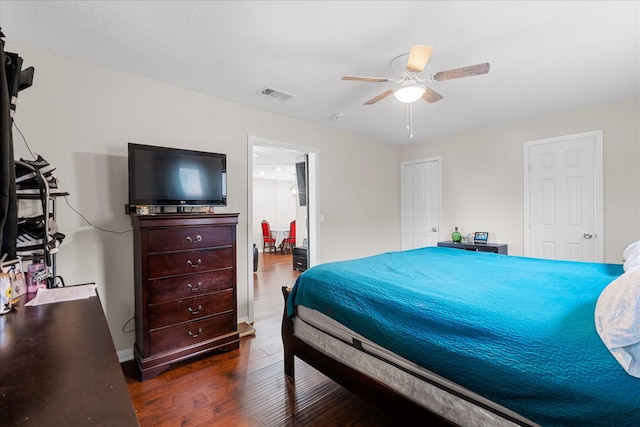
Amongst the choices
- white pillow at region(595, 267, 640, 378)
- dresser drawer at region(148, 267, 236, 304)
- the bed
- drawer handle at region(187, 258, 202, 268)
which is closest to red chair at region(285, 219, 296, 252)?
dresser drawer at region(148, 267, 236, 304)

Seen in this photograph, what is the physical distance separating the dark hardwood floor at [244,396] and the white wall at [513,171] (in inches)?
137

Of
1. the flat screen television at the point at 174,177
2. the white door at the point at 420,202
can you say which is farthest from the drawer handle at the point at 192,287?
the white door at the point at 420,202

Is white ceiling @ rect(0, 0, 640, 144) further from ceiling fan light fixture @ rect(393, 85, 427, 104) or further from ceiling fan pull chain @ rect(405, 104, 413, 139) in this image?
ceiling fan pull chain @ rect(405, 104, 413, 139)

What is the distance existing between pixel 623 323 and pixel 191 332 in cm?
271

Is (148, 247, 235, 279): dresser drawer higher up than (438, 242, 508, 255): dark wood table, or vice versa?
(148, 247, 235, 279): dresser drawer

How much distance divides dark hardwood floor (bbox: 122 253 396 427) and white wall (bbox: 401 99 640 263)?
3.47 metres

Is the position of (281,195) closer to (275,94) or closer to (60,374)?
(275,94)

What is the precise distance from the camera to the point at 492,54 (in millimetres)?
2309

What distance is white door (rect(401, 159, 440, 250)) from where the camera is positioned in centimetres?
500

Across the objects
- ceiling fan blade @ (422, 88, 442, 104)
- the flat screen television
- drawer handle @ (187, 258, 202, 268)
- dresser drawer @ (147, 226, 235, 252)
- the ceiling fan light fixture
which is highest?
ceiling fan blade @ (422, 88, 442, 104)

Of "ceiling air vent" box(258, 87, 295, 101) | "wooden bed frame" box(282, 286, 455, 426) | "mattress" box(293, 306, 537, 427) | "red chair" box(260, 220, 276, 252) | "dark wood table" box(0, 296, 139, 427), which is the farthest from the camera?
"red chair" box(260, 220, 276, 252)

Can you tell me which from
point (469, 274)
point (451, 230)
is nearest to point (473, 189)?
point (451, 230)

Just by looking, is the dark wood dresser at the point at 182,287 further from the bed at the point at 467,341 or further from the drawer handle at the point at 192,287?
the bed at the point at 467,341

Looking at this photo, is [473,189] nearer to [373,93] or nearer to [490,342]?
[373,93]
